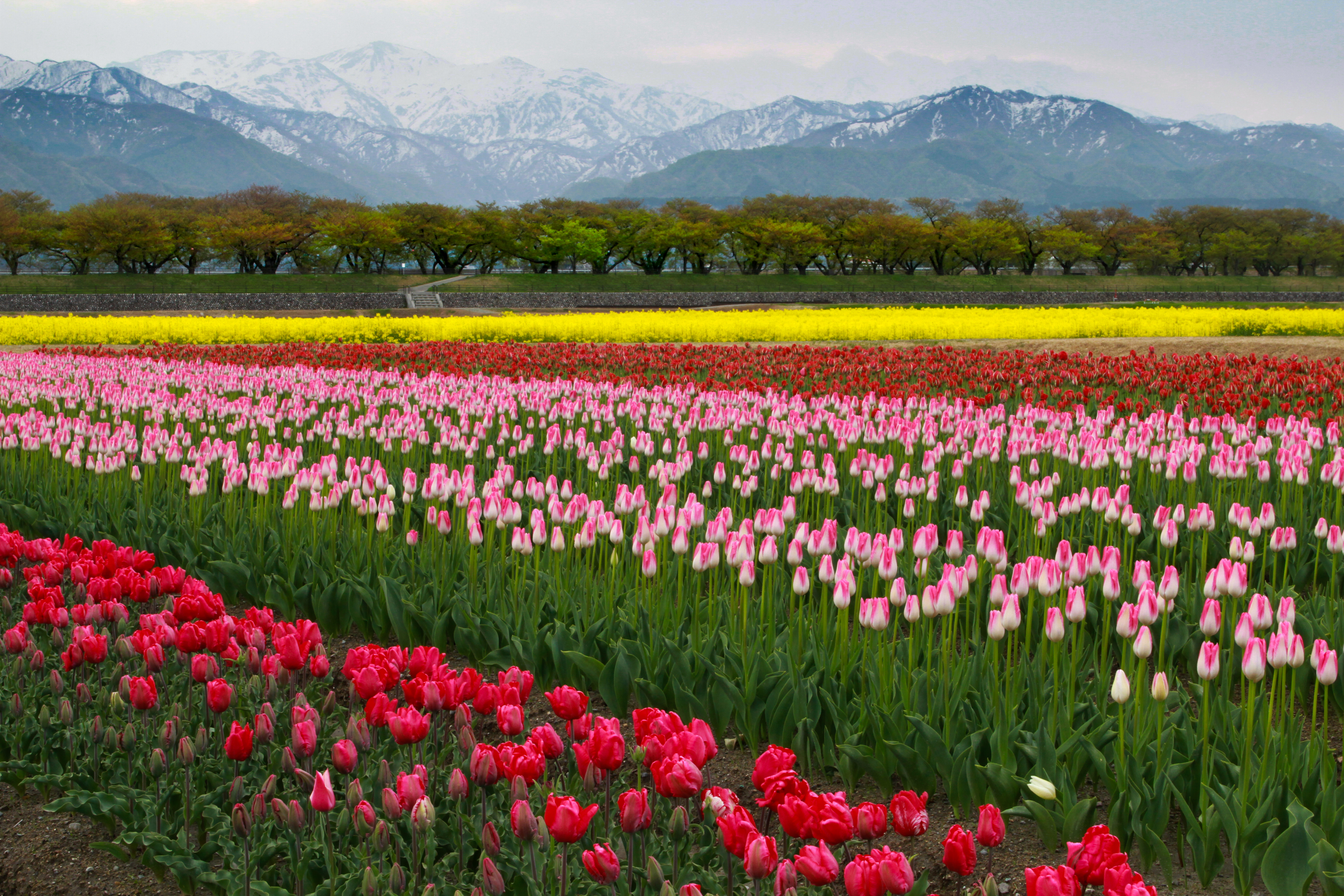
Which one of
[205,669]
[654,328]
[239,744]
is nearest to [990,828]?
[239,744]

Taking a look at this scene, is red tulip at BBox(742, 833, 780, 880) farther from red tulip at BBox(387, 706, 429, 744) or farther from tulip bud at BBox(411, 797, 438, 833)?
red tulip at BBox(387, 706, 429, 744)

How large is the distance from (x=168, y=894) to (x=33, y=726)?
144cm

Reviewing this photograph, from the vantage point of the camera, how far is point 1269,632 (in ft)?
16.2

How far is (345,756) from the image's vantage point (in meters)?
3.14

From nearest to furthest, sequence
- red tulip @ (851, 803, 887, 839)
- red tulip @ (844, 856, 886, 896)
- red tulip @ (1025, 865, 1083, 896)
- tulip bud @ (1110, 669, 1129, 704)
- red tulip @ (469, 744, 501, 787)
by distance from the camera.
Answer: red tulip @ (1025, 865, 1083, 896) → red tulip @ (844, 856, 886, 896) → red tulip @ (851, 803, 887, 839) → red tulip @ (469, 744, 501, 787) → tulip bud @ (1110, 669, 1129, 704)

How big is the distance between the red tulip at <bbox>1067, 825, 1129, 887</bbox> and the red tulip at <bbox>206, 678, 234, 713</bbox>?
9.62 feet

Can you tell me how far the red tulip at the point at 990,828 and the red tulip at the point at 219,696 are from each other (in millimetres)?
2698

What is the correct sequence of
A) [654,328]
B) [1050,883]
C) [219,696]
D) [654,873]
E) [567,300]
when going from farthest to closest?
1. [567,300]
2. [654,328]
3. [219,696]
4. [654,873]
5. [1050,883]

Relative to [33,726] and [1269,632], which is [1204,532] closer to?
[1269,632]

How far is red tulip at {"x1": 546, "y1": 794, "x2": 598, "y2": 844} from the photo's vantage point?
8.36 ft

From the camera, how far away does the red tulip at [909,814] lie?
104 inches

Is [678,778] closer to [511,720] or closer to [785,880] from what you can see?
[785,880]

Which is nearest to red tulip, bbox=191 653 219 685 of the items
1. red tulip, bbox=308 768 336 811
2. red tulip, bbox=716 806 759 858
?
red tulip, bbox=308 768 336 811

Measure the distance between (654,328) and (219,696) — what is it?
102 feet
